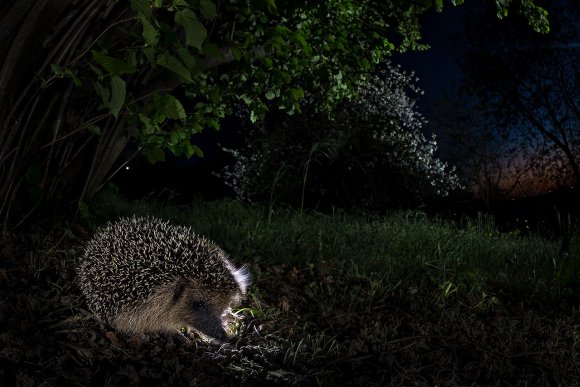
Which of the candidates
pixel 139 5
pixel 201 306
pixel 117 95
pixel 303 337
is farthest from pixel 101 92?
pixel 303 337

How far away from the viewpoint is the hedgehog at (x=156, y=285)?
512cm

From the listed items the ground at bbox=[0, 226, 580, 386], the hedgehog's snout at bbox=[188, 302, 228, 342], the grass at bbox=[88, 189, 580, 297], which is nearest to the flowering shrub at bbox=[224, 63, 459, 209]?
the grass at bbox=[88, 189, 580, 297]

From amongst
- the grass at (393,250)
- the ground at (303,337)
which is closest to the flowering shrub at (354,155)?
the grass at (393,250)

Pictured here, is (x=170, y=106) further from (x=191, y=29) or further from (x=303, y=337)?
(x=303, y=337)

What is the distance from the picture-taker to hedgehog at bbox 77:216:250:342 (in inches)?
202

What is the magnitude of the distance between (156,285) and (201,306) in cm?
43

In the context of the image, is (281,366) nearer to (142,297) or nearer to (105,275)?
(142,297)

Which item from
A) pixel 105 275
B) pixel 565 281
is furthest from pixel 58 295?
pixel 565 281

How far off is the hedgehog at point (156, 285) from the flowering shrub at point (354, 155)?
375 inches

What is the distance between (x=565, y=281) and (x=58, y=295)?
5.83 metres

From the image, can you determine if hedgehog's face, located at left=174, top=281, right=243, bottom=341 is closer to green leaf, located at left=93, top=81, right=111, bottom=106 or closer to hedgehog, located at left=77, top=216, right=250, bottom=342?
hedgehog, located at left=77, top=216, right=250, bottom=342

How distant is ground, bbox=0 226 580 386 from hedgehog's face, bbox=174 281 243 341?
0.16m

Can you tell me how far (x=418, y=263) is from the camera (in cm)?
747

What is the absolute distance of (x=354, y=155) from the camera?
16.2m
